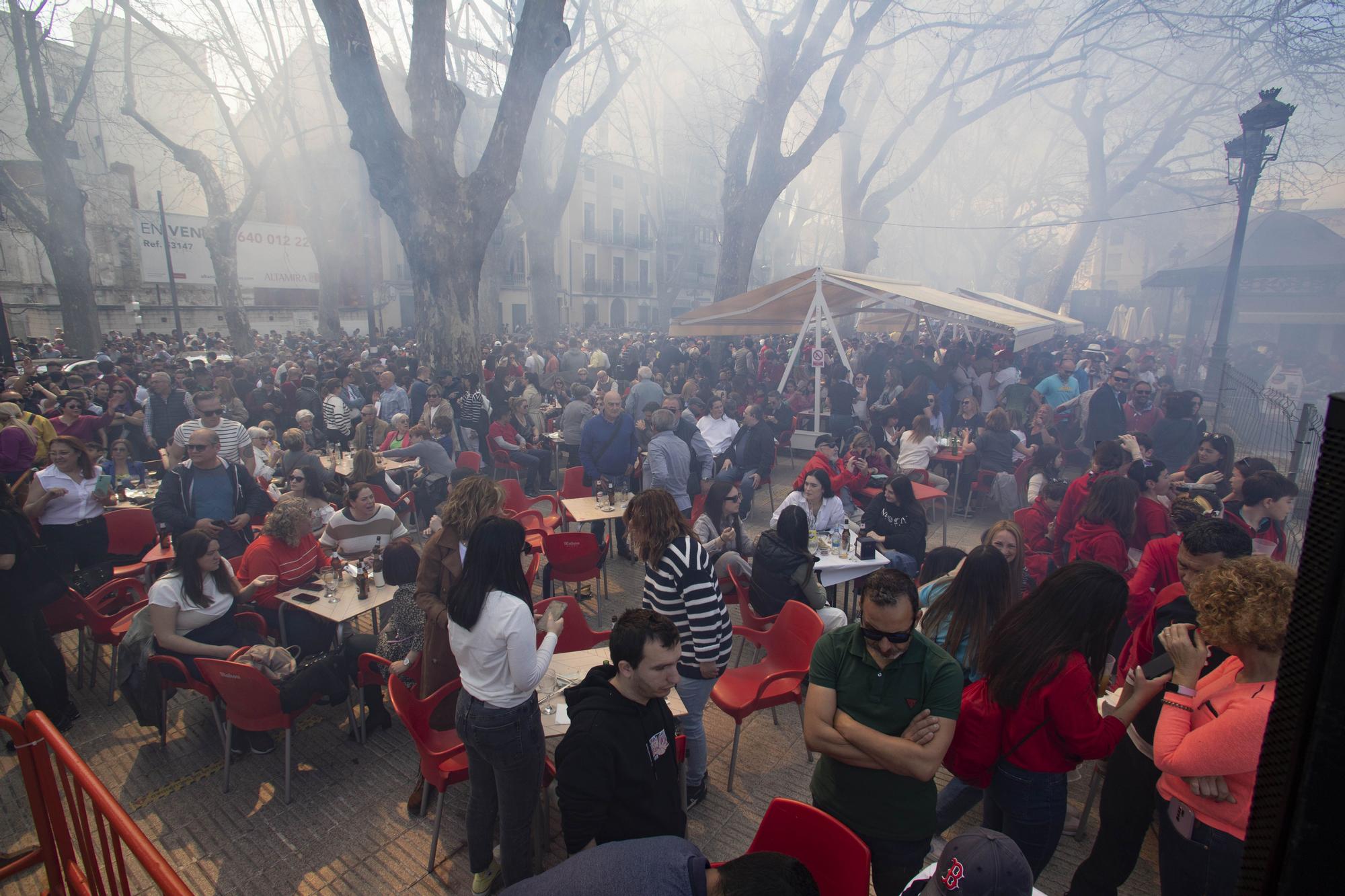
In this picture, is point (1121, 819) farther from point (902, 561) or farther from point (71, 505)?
point (71, 505)

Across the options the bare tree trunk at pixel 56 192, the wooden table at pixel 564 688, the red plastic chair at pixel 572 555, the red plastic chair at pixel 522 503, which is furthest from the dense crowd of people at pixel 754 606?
the bare tree trunk at pixel 56 192

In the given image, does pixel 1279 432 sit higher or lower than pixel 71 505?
higher

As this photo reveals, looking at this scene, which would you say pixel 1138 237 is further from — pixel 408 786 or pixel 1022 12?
pixel 408 786

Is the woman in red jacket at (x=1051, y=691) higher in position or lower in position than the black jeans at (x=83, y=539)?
higher

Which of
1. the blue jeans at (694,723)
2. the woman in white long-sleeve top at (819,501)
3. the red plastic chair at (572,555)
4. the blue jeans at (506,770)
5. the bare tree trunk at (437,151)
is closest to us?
the blue jeans at (506,770)

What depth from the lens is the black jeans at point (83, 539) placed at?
16.3 feet

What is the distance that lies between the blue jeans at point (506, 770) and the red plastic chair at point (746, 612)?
5.58 feet

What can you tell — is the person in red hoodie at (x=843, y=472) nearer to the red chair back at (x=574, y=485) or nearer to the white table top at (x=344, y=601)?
the red chair back at (x=574, y=485)

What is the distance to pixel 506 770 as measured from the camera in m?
2.66

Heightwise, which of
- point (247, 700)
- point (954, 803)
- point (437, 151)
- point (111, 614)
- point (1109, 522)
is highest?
point (437, 151)

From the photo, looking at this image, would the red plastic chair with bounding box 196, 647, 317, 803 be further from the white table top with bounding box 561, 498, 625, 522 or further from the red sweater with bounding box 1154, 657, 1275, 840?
the red sweater with bounding box 1154, 657, 1275, 840

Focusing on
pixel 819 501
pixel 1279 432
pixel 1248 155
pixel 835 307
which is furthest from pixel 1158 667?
pixel 835 307

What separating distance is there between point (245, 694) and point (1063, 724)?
3.88m

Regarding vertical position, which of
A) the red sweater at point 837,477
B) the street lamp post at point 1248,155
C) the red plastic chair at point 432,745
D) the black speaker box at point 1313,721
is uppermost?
the street lamp post at point 1248,155
